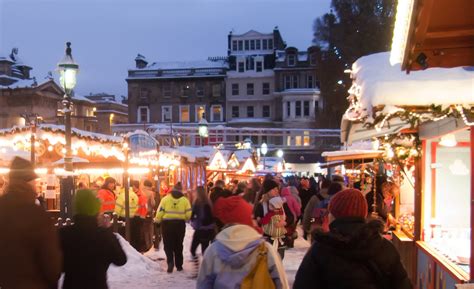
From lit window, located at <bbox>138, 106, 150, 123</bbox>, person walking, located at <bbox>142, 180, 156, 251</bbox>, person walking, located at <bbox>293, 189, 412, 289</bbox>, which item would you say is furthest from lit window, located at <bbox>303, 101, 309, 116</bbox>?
person walking, located at <bbox>293, 189, 412, 289</bbox>

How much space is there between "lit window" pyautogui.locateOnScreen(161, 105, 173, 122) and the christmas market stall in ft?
→ 188

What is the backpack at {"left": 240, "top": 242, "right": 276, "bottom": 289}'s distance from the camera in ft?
14.0

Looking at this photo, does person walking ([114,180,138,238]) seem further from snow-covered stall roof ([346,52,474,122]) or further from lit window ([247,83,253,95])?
lit window ([247,83,253,95])

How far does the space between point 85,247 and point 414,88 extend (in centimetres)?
324

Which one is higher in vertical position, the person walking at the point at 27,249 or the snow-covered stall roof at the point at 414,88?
the snow-covered stall roof at the point at 414,88

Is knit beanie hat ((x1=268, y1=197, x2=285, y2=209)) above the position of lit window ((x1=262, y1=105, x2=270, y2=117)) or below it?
below

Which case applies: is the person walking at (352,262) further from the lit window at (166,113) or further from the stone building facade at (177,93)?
the lit window at (166,113)

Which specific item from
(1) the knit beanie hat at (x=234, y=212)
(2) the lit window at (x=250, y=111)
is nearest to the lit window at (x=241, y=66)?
(2) the lit window at (x=250, y=111)

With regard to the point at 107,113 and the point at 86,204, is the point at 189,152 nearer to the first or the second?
the point at 107,113

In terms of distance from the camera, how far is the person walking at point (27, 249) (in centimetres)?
461

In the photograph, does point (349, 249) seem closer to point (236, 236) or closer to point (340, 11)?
point (236, 236)

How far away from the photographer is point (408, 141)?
10.3 m

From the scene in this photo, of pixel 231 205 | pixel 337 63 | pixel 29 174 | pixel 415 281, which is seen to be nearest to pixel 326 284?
pixel 231 205

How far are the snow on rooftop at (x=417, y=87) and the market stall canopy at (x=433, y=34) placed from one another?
1038 millimetres
